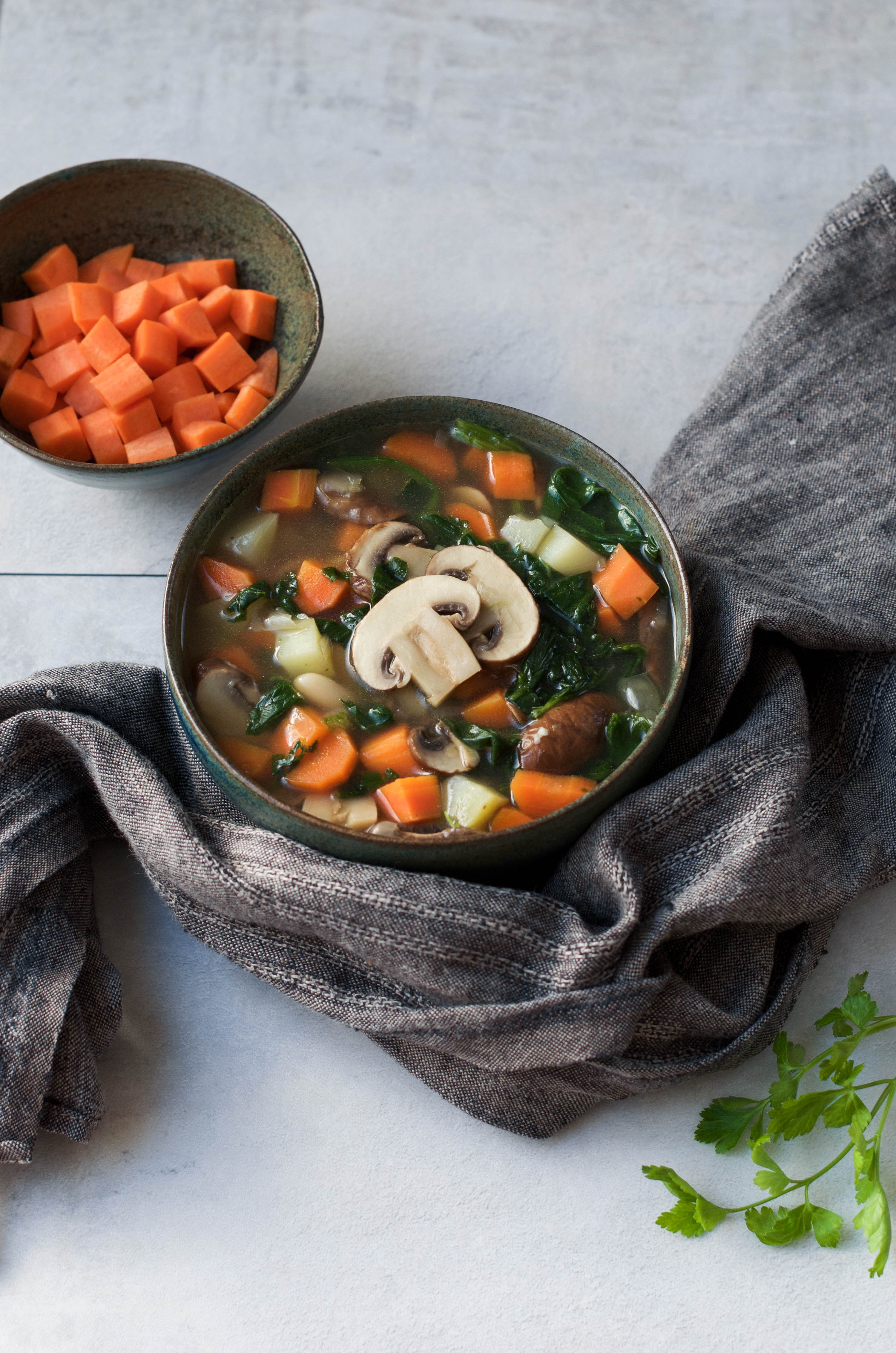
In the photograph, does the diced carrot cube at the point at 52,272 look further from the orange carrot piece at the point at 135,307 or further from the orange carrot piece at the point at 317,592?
the orange carrot piece at the point at 317,592

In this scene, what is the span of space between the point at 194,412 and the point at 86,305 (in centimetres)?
36

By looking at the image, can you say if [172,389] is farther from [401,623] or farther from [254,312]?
[401,623]

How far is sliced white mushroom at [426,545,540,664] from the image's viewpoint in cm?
250

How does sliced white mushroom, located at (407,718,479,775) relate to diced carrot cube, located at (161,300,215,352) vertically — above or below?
below

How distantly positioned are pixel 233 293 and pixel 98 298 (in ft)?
1.03

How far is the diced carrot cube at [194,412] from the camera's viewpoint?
2.95 metres

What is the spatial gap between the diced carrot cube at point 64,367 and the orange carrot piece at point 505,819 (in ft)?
4.70

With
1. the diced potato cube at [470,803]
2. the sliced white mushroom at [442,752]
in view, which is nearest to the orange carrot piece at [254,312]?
the sliced white mushroom at [442,752]

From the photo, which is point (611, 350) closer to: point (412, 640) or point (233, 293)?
point (233, 293)

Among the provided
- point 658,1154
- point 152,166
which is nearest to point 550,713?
point 658,1154

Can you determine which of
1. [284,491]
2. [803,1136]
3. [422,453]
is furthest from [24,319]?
[803,1136]

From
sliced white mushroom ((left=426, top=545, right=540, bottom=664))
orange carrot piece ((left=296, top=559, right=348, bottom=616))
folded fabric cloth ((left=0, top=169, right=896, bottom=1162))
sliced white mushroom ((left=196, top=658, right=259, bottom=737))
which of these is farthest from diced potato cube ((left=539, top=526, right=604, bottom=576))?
sliced white mushroom ((left=196, top=658, right=259, bottom=737))

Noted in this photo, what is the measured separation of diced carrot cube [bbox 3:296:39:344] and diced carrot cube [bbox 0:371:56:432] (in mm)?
117

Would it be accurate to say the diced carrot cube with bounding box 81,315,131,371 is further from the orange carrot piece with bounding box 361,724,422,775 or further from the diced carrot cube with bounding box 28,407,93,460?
the orange carrot piece with bounding box 361,724,422,775
